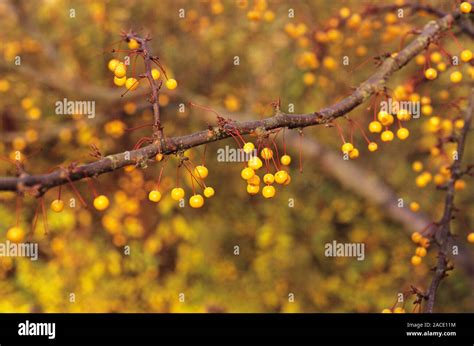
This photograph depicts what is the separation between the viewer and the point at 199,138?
7.12ft

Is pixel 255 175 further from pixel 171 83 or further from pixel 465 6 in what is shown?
pixel 465 6

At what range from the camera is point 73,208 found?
22.7 feet

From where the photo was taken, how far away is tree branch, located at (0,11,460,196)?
189 centimetres

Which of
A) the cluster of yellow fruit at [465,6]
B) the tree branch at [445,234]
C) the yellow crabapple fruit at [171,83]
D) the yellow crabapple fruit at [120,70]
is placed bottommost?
the tree branch at [445,234]

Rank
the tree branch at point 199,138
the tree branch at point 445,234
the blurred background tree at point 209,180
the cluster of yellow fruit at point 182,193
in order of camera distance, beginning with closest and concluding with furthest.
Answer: the tree branch at point 199,138 → the cluster of yellow fruit at point 182,193 → the tree branch at point 445,234 → the blurred background tree at point 209,180

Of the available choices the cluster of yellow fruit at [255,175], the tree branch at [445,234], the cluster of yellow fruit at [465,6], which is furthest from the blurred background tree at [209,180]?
the cluster of yellow fruit at [255,175]

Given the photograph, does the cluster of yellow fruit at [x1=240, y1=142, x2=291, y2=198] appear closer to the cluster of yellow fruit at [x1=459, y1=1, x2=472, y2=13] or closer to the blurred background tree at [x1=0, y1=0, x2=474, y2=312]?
the cluster of yellow fruit at [x1=459, y1=1, x2=472, y2=13]

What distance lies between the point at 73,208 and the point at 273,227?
2.83 m

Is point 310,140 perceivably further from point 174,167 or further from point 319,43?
point 174,167

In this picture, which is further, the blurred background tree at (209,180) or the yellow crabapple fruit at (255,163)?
the blurred background tree at (209,180)

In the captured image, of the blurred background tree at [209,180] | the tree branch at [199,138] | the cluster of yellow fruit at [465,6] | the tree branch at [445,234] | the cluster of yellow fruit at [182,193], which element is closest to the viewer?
the tree branch at [199,138]

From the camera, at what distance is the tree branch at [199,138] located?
74.4 inches

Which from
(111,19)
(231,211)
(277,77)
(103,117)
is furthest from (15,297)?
(277,77)

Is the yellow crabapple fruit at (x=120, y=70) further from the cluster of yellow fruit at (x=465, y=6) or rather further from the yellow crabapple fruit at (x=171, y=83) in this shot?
the cluster of yellow fruit at (x=465, y=6)
